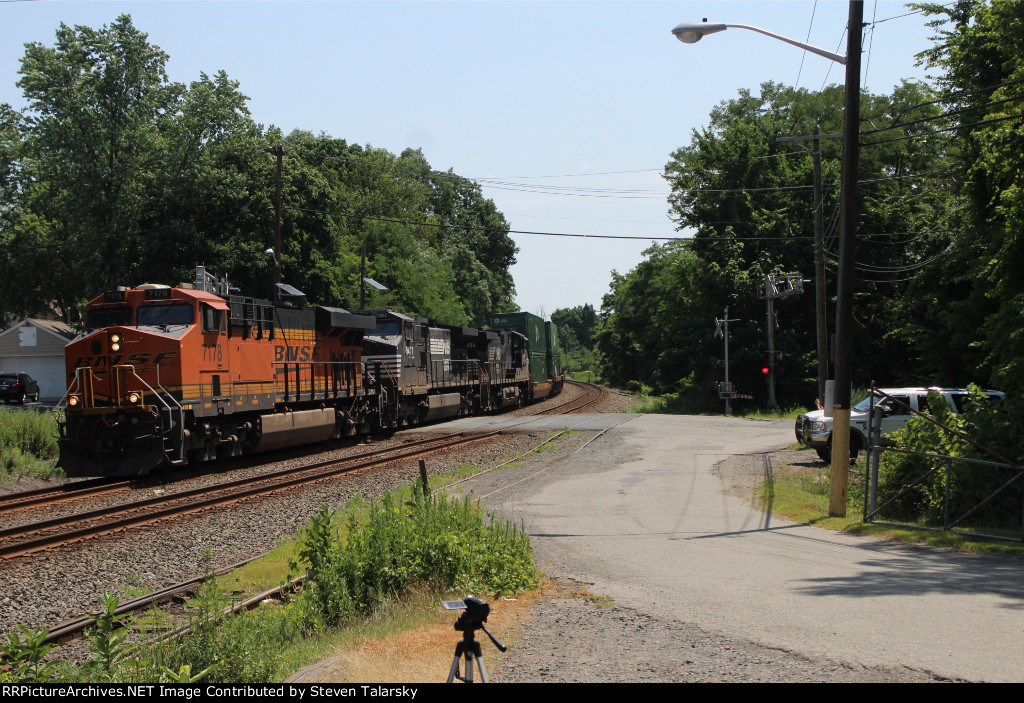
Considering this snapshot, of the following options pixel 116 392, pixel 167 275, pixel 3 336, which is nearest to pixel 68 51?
pixel 167 275

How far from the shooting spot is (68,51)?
3903 centimetres

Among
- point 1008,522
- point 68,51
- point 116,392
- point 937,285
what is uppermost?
point 68,51

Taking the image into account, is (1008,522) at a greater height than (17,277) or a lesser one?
lesser

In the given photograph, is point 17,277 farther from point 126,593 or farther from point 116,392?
point 126,593

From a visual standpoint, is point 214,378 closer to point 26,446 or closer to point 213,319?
point 213,319

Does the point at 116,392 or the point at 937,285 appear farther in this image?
the point at 937,285

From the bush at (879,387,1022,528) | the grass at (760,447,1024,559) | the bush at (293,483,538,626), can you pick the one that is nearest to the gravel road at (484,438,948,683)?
the bush at (293,483,538,626)

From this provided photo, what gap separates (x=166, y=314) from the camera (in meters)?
17.6

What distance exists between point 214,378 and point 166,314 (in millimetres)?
1683

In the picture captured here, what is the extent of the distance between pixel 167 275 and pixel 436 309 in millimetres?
19845

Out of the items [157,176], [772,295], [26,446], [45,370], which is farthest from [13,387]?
[772,295]

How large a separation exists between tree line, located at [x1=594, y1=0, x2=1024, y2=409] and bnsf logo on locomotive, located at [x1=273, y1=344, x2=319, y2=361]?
56.8 feet

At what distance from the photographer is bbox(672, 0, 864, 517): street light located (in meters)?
12.2
